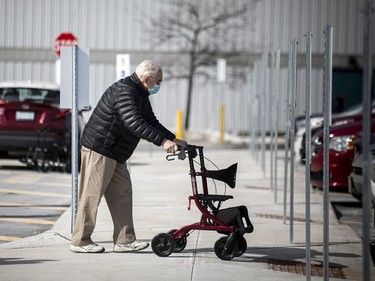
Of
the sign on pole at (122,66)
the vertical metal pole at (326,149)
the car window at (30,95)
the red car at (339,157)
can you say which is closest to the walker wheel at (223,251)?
the vertical metal pole at (326,149)

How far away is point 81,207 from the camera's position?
10281mm

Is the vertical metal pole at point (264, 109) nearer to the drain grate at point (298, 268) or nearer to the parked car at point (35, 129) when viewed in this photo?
the parked car at point (35, 129)

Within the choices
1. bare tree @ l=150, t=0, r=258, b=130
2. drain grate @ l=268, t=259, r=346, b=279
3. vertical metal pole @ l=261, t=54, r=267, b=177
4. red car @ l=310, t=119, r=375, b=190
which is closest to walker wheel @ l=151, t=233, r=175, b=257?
drain grate @ l=268, t=259, r=346, b=279

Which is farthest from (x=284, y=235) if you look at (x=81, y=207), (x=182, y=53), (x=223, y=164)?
(x=182, y=53)

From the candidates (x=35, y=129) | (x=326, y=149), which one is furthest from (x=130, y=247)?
(x=35, y=129)

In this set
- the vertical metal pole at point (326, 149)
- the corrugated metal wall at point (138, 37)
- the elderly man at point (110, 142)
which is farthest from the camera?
the corrugated metal wall at point (138, 37)

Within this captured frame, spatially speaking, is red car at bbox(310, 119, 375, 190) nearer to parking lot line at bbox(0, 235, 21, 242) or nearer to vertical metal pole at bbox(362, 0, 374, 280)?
parking lot line at bbox(0, 235, 21, 242)

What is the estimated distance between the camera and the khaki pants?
10.2m

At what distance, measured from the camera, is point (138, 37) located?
40.7 m

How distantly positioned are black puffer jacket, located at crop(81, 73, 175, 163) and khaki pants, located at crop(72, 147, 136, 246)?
93 millimetres

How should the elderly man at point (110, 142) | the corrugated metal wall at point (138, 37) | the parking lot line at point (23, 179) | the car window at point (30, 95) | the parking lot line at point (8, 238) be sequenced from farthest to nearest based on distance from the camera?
the corrugated metal wall at point (138, 37) < the car window at point (30, 95) < the parking lot line at point (23, 179) < the parking lot line at point (8, 238) < the elderly man at point (110, 142)

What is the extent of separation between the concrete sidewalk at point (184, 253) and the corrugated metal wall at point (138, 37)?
2342 centimetres

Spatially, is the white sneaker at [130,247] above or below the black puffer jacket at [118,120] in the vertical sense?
below

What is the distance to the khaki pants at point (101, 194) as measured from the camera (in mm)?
10211
